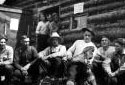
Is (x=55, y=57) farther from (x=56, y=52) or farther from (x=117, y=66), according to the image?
(x=117, y=66)

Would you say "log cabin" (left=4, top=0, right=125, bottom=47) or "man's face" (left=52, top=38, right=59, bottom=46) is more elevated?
"log cabin" (left=4, top=0, right=125, bottom=47)

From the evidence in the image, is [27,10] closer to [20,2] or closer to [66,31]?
[20,2]

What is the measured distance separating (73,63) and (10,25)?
5.96 meters

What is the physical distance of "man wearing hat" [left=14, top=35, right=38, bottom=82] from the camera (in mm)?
6625

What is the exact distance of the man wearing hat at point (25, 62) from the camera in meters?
6.62

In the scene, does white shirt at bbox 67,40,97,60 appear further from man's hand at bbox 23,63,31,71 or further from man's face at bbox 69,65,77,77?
man's hand at bbox 23,63,31,71

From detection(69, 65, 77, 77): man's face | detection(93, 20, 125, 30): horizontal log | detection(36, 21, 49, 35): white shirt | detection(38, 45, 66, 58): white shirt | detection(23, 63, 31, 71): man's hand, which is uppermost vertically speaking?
detection(93, 20, 125, 30): horizontal log

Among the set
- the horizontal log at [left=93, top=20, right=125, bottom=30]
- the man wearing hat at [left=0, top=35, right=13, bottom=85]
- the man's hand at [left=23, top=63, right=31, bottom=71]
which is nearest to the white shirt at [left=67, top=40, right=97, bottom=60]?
the man's hand at [left=23, top=63, right=31, bottom=71]

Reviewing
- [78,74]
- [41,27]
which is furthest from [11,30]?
[78,74]

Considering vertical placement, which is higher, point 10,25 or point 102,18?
point 102,18

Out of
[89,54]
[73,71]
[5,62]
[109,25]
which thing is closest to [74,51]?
[89,54]

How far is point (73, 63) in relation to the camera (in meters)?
5.73

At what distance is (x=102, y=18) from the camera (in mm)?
7910

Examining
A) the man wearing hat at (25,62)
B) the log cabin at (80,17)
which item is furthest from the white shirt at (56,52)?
the log cabin at (80,17)
